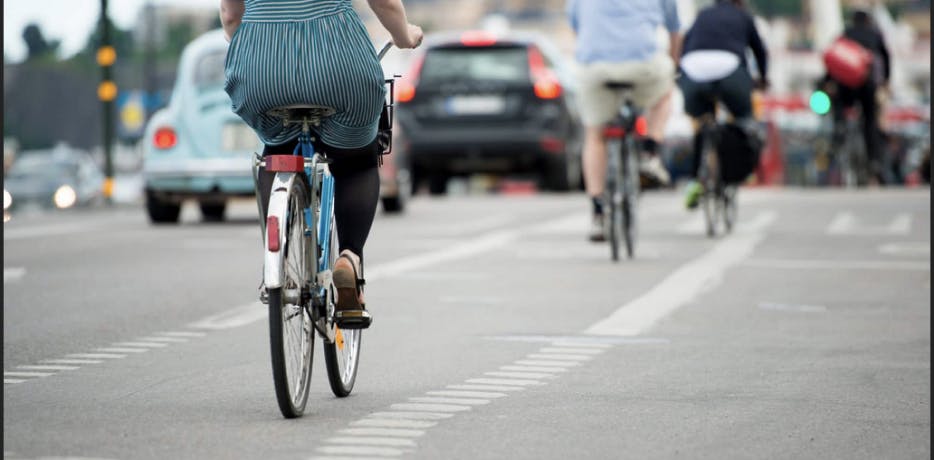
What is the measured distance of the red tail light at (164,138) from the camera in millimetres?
18391

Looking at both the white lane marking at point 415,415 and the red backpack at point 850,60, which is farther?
the red backpack at point 850,60

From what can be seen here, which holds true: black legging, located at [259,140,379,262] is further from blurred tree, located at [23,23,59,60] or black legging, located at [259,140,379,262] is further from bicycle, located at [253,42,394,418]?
blurred tree, located at [23,23,59,60]

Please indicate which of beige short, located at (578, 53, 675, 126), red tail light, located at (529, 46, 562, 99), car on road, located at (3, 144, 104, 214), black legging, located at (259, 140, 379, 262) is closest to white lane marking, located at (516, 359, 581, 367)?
black legging, located at (259, 140, 379, 262)

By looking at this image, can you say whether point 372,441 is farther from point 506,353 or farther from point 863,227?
point 863,227

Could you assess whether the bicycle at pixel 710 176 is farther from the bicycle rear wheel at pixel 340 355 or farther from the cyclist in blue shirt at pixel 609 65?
the bicycle rear wheel at pixel 340 355

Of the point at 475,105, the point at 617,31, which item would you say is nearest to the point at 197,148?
the point at 475,105

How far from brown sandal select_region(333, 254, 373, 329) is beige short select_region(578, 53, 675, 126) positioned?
6.97m

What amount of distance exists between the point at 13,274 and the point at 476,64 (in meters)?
10.9

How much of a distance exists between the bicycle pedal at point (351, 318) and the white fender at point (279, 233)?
64 cm

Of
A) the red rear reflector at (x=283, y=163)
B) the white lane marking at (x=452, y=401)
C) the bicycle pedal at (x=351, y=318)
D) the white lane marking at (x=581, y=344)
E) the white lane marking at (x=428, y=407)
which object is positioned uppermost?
the red rear reflector at (x=283, y=163)

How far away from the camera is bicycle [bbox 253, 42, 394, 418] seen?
5922mm

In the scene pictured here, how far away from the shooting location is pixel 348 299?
261 inches

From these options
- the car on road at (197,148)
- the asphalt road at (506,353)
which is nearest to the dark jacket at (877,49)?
the car on road at (197,148)

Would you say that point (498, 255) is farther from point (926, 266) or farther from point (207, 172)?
point (207, 172)
